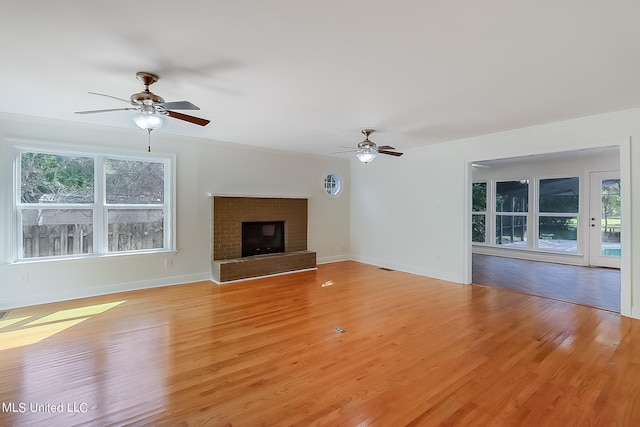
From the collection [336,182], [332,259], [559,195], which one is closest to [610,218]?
[559,195]

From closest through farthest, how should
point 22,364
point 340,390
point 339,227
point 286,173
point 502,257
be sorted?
point 340,390
point 22,364
point 286,173
point 339,227
point 502,257

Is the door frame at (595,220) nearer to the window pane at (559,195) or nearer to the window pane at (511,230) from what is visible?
the window pane at (559,195)

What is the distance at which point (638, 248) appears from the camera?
11.8 ft

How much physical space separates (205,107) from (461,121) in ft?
10.9

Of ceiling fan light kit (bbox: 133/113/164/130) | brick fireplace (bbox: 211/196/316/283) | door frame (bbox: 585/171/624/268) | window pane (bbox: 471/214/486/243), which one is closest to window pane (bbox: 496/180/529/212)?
window pane (bbox: 471/214/486/243)

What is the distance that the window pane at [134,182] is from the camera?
4.71 metres

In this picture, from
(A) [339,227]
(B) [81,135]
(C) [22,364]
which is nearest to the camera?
(C) [22,364]

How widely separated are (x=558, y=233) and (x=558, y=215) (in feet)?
1.47

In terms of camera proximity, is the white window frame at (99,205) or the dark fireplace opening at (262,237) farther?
the dark fireplace opening at (262,237)

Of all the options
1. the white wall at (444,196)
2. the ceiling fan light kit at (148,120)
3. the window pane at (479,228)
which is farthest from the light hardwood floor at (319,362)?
the window pane at (479,228)

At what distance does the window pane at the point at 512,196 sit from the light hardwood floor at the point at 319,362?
15.1 feet

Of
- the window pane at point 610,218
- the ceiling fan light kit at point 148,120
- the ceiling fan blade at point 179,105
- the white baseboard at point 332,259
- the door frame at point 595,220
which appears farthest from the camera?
the white baseboard at point 332,259

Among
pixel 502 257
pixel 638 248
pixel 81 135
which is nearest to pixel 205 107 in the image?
pixel 81 135

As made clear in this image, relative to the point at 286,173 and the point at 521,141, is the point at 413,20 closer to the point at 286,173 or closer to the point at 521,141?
the point at 521,141
